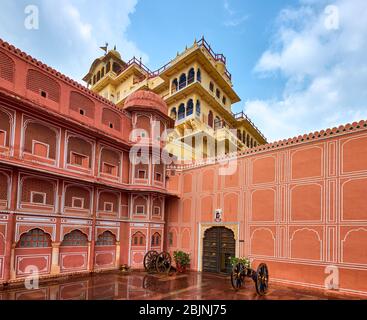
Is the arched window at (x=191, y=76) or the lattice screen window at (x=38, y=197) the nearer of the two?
the lattice screen window at (x=38, y=197)

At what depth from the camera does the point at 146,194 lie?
1684cm

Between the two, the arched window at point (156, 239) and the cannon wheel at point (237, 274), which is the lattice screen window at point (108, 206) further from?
the cannon wheel at point (237, 274)

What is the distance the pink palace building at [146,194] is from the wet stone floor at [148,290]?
91 cm

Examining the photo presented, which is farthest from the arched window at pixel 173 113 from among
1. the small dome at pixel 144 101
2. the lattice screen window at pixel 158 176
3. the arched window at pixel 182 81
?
the lattice screen window at pixel 158 176

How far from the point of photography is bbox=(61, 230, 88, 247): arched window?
44.0 ft

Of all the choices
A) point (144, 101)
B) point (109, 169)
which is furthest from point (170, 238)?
point (144, 101)

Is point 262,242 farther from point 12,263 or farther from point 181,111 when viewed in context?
point 181,111

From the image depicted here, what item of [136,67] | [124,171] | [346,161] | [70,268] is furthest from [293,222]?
[136,67]

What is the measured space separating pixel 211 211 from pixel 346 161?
7756mm

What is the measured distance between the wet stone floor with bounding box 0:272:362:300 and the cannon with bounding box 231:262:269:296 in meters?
0.29

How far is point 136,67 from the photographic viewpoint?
27562 mm

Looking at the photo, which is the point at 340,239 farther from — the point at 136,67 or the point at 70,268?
the point at 136,67

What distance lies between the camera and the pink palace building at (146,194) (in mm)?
11406

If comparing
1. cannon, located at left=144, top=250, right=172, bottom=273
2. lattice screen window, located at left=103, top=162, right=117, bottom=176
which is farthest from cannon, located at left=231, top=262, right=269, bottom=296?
lattice screen window, located at left=103, top=162, right=117, bottom=176
